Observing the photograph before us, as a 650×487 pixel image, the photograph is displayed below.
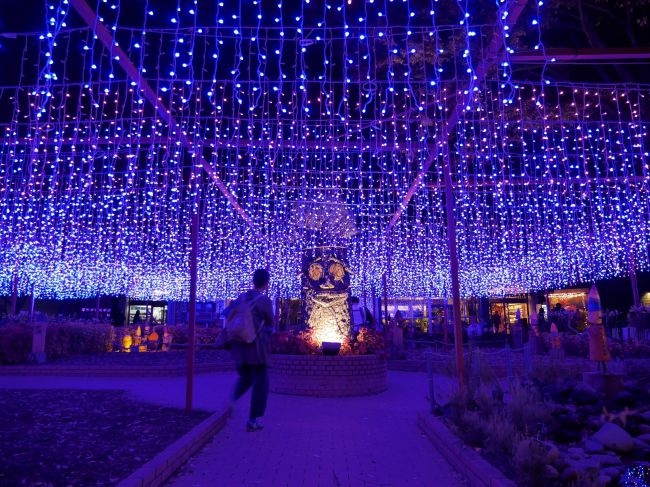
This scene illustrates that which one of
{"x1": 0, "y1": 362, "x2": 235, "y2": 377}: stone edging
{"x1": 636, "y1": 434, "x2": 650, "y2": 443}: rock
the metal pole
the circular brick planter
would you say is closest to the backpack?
the metal pole

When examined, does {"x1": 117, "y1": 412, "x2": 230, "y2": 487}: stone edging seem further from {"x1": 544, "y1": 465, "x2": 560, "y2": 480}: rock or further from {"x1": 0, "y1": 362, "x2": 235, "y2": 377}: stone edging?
{"x1": 0, "y1": 362, "x2": 235, "y2": 377}: stone edging

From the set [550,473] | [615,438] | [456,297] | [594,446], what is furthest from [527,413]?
[456,297]

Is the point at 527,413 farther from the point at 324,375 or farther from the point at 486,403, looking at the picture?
the point at 324,375

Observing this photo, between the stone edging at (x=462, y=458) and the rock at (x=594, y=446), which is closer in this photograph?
the stone edging at (x=462, y=458)

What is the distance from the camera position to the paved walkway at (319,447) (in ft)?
12.4

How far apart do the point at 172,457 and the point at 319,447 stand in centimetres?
149

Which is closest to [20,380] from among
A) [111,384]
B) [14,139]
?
[111,384]

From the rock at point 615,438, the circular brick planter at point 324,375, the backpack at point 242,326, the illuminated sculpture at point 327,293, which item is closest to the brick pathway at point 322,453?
the backpack at point 242,326

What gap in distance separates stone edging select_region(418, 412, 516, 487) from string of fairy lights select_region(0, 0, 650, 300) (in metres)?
3.79

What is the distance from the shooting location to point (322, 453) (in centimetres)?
453

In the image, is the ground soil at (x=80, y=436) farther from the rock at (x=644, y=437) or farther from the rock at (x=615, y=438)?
the rock at (x=644, y=437)

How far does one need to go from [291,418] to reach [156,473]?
10.0 ft

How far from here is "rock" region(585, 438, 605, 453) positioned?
3.99m

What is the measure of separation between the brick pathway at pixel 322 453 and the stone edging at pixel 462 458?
87mm
